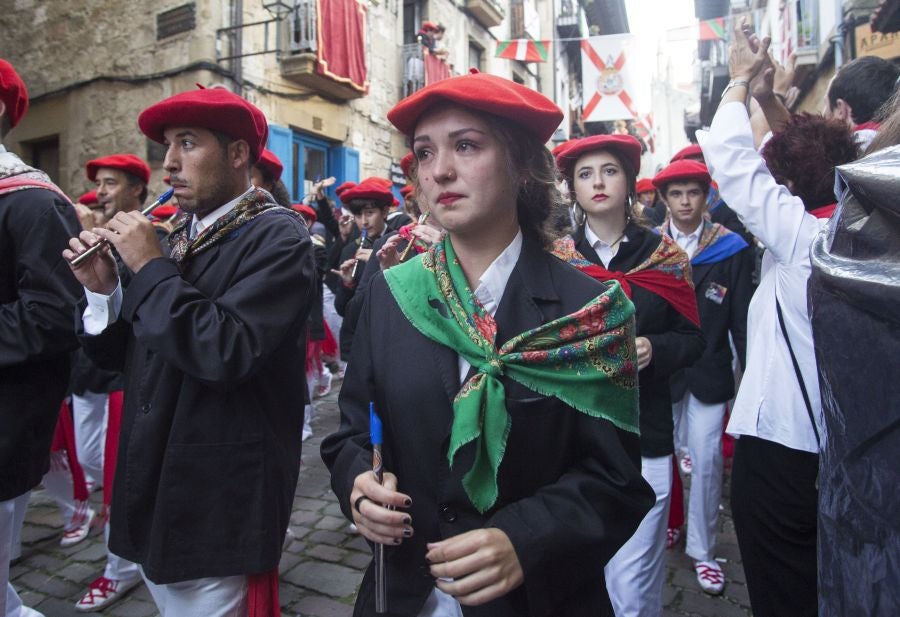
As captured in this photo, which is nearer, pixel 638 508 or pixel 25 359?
pixel 638 508

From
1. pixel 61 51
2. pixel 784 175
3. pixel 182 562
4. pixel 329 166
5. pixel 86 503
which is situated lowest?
pixel 86 503

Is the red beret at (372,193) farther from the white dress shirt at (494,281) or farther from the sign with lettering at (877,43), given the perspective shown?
the sign with lettering at (877,43)

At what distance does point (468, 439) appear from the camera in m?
1.29

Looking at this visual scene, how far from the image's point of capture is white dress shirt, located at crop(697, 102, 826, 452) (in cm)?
222

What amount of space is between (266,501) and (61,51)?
12.1m

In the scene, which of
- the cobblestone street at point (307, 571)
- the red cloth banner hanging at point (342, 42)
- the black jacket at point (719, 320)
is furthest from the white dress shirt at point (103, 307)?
the red cloth banner hanging at point (342, 42)

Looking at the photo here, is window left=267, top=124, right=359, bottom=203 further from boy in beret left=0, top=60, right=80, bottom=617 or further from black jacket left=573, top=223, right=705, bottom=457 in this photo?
black jacket left=573, top=223, right=705, bottom=457

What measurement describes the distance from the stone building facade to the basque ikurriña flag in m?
2.76

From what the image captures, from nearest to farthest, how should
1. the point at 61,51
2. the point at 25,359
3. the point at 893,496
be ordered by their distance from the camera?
the point at 893,496 → the point at 25,359 → the point at 61,51

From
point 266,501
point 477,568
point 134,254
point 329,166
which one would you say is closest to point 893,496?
point 477,568

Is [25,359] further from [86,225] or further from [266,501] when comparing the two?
[86,225]

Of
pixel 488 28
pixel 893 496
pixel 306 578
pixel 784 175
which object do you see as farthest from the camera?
pixel 488 28

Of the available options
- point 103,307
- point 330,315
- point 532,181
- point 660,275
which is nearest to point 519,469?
point 532,181

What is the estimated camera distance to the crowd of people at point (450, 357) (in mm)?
1364
